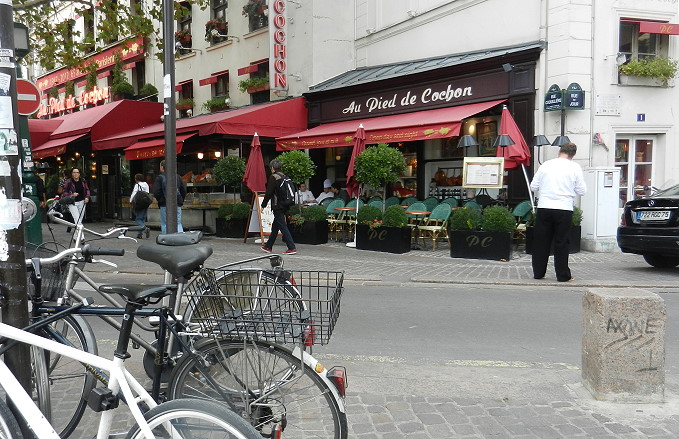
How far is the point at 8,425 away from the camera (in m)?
2.05

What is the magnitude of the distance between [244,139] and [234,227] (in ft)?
11.1

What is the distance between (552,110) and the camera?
37.7 feet

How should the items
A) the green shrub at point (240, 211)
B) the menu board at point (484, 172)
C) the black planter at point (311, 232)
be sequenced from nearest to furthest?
the menu board at point (484, 172) → the black planter at point (311, 232) → the green shrub at point (240, 211)

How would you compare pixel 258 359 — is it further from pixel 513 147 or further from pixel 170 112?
pixel 513 147

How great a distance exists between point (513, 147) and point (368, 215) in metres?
3.11

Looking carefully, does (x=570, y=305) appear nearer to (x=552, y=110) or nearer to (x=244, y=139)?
(x=552, y=110)

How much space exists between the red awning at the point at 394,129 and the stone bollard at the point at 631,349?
8373 mm

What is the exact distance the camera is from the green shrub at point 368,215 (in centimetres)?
1168

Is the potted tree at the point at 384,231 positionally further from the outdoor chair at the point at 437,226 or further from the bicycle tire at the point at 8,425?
the bicycle tire at the point at 8,425

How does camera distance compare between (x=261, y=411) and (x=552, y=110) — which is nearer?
(x=261, y=411)

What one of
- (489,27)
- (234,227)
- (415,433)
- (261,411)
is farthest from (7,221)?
(489,27)

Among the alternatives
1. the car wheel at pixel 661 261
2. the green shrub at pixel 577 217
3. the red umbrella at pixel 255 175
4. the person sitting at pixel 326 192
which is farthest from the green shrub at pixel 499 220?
the person sitting at pixel 326 192

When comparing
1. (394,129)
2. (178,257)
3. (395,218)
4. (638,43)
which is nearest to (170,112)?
(395,218)

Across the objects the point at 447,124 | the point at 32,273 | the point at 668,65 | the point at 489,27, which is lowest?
the point at 32,273
